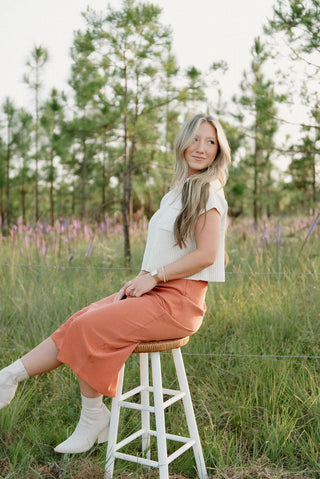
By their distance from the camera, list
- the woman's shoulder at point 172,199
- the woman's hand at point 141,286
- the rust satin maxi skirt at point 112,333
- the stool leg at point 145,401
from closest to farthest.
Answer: the rust satin maxi skirt at point 112,333
the woman's hand at point 141,286
the woman's shoulder at point 172,199
the stool leg at point 145,401

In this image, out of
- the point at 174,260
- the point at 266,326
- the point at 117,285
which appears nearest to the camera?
the point at 174,260

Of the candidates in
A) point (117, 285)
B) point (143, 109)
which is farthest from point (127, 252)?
point (143, 109)

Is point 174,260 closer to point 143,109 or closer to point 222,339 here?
point 222,339

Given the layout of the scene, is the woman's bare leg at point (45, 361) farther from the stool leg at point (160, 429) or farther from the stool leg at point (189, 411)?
the stool leg at point (189, 411)

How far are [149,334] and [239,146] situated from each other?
11004 mm

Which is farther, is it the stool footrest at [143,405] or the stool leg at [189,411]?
the stool leg at [189,411]

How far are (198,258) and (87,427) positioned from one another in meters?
0.80

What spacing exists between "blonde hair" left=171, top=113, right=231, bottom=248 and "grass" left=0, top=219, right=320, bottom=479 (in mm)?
785

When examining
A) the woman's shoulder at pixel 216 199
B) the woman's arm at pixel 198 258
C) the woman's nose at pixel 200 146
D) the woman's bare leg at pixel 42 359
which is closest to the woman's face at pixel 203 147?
the woman's nose at pixel 200 146

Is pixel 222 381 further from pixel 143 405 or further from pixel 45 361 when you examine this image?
pixel 45 361

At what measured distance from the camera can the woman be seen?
1948 mm

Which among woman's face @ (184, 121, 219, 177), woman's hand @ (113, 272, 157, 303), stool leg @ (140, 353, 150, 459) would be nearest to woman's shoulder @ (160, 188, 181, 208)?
woman's face @ (184, 121, 219, 177)

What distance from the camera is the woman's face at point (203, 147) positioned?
2.20 m

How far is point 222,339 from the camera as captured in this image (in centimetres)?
322
